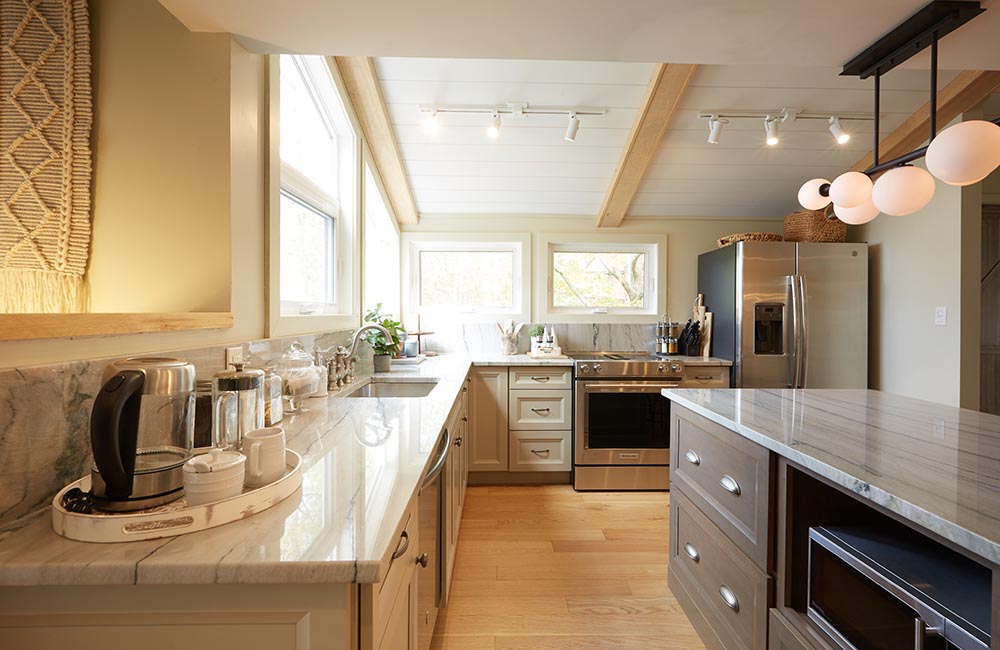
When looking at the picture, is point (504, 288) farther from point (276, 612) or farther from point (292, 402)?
point (276, 612)

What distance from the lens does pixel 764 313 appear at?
3.03m

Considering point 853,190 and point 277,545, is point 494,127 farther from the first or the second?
point 277,545

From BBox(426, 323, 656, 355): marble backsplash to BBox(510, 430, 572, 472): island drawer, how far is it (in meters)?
0.82

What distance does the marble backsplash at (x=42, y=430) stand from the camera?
73 cm

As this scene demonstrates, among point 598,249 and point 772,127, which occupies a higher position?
point 772,127

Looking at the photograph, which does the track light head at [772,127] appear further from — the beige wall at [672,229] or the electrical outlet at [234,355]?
the electrical outlet at [234,355]

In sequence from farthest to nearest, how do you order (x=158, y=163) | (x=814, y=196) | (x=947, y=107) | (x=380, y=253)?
(x=380, y=253) < (x=947, y=107) < (x=814, y=196) < (x=158, y=163)

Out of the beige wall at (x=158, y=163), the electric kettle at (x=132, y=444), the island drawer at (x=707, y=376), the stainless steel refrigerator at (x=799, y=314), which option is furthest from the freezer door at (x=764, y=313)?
the electric kettle at (x=132, y=444)

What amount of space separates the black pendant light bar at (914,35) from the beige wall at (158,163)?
2065 mm

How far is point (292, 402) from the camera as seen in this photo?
1.60 meters

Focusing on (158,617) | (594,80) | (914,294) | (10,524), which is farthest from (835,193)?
(10,524)

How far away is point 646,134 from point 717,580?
2.29 meters

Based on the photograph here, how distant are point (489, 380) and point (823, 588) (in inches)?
88.8

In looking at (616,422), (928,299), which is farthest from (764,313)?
(616,422)
